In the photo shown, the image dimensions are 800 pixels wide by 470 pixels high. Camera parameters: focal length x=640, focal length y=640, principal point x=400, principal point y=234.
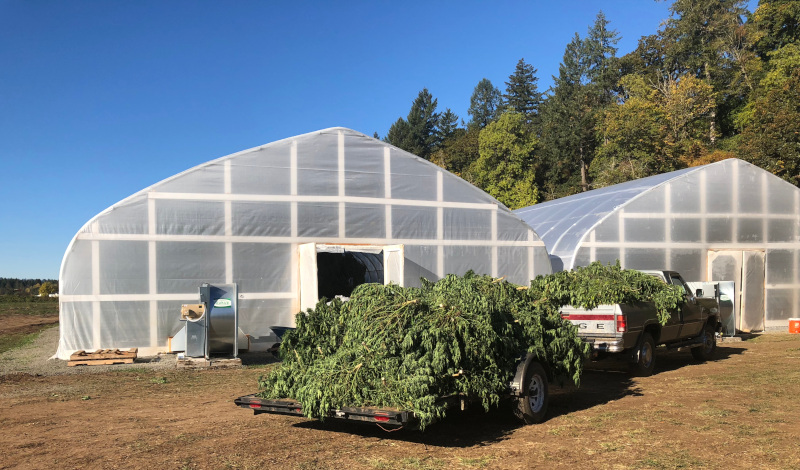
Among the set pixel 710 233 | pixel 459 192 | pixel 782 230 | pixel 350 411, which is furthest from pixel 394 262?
pixel 782 230

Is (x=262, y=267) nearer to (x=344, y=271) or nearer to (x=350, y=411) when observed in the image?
(x=344, y=271)

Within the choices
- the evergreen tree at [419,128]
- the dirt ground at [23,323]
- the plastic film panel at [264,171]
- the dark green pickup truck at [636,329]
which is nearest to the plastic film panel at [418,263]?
the plastic film panel at [264,171]

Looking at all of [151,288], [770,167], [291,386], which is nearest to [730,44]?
[770,167]

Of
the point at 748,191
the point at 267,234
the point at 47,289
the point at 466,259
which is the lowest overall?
the point at 47,289

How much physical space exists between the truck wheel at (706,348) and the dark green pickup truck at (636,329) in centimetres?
28

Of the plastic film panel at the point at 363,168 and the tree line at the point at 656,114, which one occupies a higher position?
the tree line at the point at 656,114

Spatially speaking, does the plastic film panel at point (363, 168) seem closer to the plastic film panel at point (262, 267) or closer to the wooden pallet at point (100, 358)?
the plastic film panel at point (262, 267)

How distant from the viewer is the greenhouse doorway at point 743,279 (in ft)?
67.4

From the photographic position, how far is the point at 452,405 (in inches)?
288

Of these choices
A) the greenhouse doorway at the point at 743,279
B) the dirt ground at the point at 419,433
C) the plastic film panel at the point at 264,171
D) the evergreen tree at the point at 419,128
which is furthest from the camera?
the evergreen tree at the point at 419,128

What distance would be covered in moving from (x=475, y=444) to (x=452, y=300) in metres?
1.78

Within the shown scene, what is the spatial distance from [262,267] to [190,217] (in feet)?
7.16

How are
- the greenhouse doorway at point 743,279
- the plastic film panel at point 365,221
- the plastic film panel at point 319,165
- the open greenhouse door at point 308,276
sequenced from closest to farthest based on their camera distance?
the open greenhouse door at point 308,276 < the plastic film panel at point 319,165 < the plastic film panel at point 365,221 < the greenhouse doorway at point 743,279

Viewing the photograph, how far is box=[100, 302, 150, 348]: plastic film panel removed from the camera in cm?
1527
